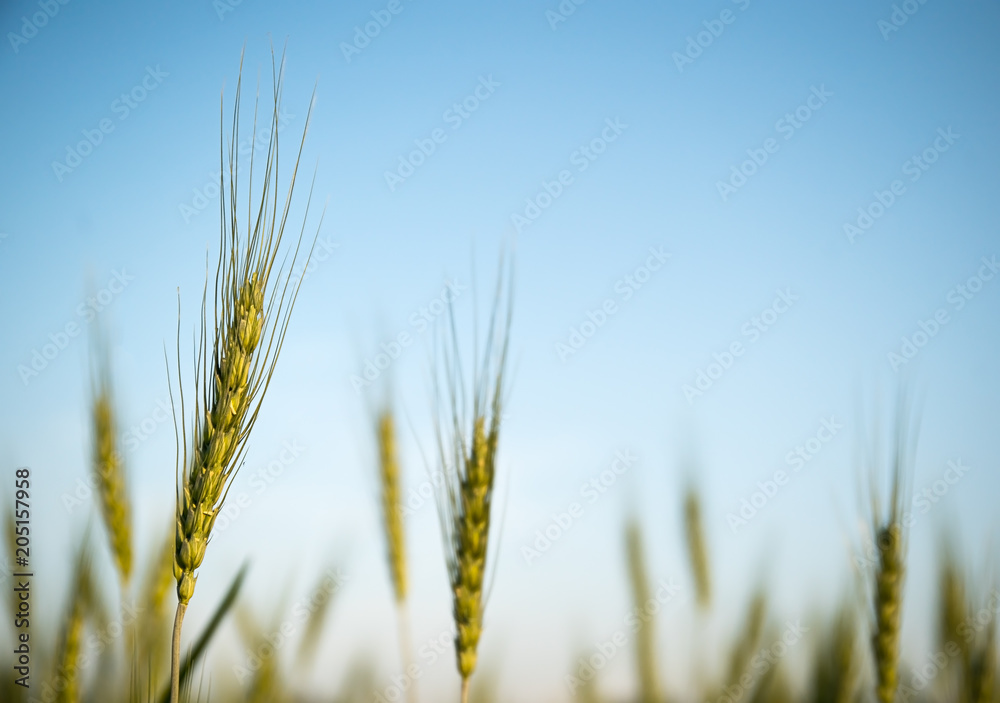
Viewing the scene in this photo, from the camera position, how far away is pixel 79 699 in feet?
6.28

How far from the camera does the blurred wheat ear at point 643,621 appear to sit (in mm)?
2283

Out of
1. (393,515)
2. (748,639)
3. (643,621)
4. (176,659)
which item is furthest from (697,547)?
(176,659)

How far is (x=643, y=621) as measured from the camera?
2404 millimetres

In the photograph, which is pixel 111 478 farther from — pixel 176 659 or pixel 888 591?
pixel 888 591

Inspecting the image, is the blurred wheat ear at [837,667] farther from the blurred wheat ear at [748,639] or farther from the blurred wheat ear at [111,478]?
the blurred wheat ear at [111,478]

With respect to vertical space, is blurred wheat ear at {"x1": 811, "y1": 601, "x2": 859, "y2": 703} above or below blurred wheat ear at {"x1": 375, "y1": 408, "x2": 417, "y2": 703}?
below

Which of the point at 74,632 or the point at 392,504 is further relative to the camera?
the point at 392,504

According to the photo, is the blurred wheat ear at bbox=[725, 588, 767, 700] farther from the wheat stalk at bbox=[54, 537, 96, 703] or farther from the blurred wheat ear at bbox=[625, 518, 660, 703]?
the wheat stalk at bbox=[54, 537, 96, 703]

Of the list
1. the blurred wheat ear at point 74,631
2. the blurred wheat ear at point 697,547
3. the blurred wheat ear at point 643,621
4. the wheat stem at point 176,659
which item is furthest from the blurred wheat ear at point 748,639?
the blurred wheat ear at point 74,631

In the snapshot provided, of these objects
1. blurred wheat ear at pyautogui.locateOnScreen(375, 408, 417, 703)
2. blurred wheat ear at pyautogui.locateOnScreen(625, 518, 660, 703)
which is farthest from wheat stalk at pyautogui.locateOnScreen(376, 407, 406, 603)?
blurred wheat ear at pyautogui.locateOnScreen(625, 518, 660, 703)

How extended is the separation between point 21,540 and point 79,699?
2.01 feet

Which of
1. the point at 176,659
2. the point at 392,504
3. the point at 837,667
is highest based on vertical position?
the point at 392,504

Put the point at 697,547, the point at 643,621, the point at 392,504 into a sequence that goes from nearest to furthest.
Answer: the point at 392,504
the point at 643,621
the point at 697,547

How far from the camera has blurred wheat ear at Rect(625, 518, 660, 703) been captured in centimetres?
228
